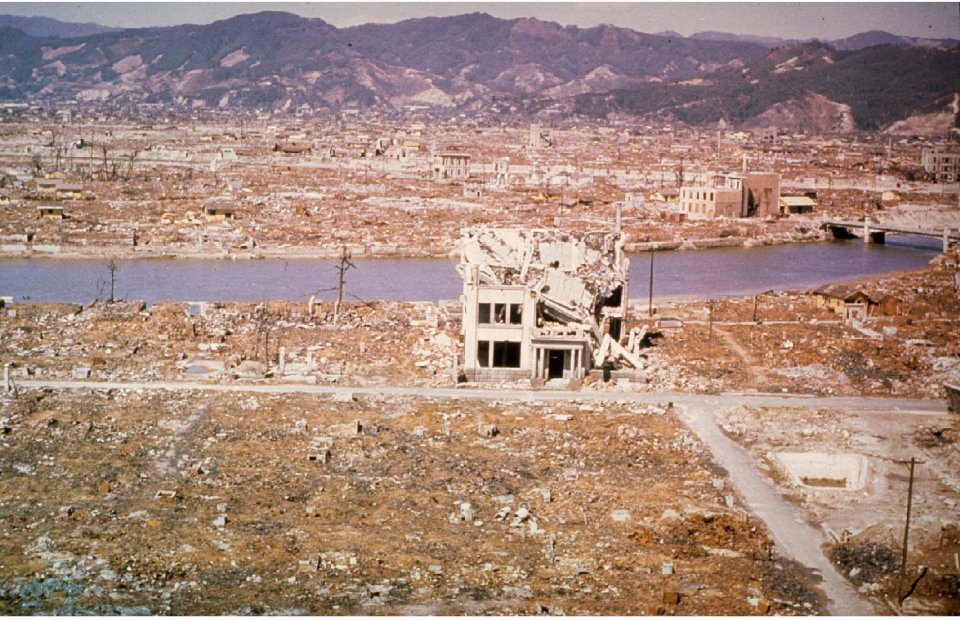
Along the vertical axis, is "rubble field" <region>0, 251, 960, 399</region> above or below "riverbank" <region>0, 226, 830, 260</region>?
below

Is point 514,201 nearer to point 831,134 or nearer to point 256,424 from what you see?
point 256,424

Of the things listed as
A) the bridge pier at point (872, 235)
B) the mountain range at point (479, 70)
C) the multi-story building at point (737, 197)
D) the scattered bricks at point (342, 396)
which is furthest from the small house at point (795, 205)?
the scattered bricks at point (342, 396)

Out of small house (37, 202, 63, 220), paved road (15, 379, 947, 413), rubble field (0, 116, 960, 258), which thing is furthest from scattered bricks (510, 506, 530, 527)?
small house (37, 202, 63, 220)

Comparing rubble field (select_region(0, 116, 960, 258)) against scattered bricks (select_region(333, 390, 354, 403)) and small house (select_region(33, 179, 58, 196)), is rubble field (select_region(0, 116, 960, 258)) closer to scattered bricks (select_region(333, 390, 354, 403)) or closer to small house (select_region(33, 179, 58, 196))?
small house (select_region(33, 179, 58, 196))

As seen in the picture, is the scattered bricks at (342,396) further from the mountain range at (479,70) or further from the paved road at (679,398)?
the mountain range at (479,70)

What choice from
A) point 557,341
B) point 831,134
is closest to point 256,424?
point 557,341

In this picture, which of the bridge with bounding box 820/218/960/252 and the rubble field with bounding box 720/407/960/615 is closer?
the rubble field with bounding box 720/407/960/615
